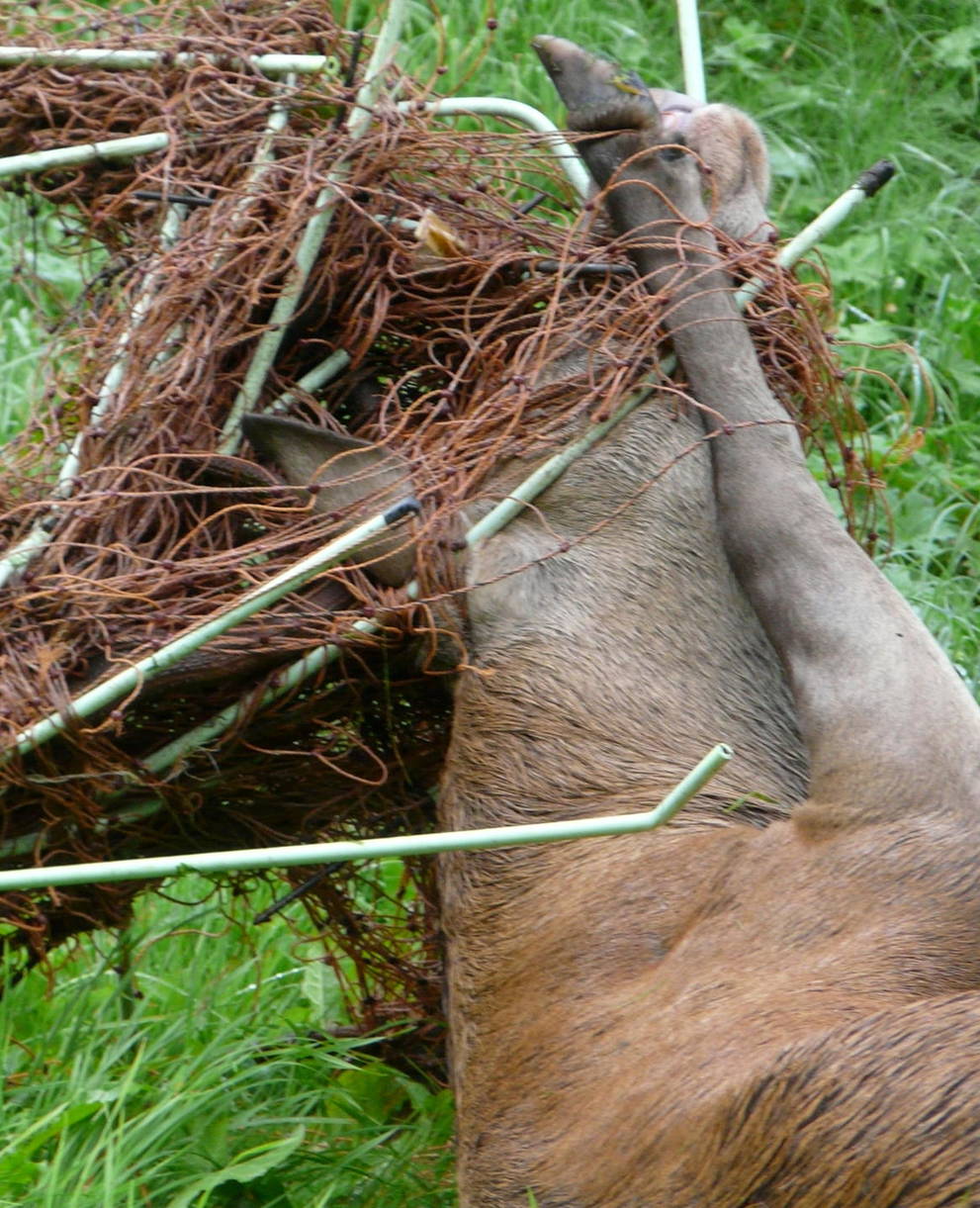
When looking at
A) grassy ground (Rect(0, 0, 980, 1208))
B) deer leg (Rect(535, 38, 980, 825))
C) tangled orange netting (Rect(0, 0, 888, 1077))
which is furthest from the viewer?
grassy ground (Rect(0, 0, 980, 1208))

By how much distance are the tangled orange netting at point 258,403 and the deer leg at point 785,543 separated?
101mm

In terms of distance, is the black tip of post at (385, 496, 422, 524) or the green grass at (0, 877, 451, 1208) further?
the green grass at (0, 877, 451, 1208)

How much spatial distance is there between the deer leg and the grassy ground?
17.3 inches

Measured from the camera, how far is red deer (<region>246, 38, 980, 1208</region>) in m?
2.40

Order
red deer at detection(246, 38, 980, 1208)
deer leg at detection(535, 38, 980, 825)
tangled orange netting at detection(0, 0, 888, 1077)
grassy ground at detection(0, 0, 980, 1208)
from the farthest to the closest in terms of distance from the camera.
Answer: grassy ground at detection(0, 0, 980, 1208), tangled orange netting at detection(0, 0, 888, 1077), deer leg at detection(535, 38, 980, 825), red deer at detection(246, 38, 980, 1208)

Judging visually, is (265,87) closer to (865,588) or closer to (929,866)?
(865,588)

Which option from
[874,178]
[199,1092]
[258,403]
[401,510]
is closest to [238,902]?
[199,1092]

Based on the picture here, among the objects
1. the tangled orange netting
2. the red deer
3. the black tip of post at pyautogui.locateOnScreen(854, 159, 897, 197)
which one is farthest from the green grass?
the black tip of post at pyautogui.locateOnScreen(854, 159, 897, 197)

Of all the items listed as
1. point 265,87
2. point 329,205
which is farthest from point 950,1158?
point 265,87

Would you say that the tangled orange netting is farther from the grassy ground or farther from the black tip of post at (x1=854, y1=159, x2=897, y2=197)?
the grassy ground

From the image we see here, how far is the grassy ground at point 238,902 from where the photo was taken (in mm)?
3232

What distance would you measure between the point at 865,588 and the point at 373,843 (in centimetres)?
94

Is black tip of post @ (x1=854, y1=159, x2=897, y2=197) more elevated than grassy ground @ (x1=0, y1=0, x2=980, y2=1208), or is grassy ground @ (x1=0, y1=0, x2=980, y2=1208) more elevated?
black tip of post @ (x1=854, y1=159, x2=897, y2=197)

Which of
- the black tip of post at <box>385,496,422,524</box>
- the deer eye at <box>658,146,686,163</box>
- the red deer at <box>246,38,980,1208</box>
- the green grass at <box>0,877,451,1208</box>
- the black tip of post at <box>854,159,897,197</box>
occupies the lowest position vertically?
the green grass at <box>0,877,451,1208</box>
